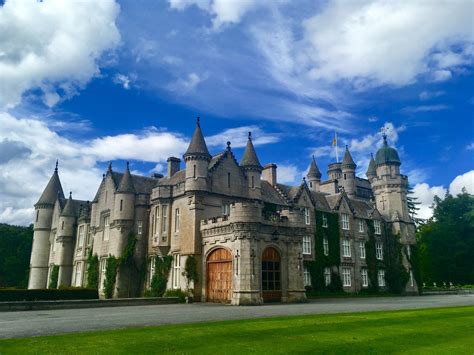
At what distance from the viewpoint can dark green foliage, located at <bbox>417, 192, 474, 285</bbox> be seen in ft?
210

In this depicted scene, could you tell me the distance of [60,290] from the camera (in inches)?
1309

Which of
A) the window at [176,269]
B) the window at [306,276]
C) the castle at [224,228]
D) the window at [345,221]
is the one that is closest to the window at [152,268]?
the castle at [224,228]

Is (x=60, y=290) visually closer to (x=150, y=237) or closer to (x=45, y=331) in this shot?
(x=150, y=237)

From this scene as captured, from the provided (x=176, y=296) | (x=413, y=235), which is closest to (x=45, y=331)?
(x=176, y=296)

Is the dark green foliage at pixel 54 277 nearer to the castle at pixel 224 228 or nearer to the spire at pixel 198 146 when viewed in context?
the castle at pixel 224 228

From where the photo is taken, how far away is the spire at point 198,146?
118ft

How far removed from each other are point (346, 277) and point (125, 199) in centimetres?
2416

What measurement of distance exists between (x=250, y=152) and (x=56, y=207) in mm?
28109

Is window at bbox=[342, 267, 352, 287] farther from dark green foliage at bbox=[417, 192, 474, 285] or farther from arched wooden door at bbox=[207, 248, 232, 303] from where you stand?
dark green foliage at bbox=[417, 192, 474, 285]

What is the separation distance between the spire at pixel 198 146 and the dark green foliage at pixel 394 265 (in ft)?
88.3

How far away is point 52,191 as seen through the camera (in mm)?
55250

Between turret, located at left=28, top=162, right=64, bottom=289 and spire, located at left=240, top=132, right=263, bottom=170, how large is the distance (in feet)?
91.4

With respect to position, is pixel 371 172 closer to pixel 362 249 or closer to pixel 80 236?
pixel 362 249

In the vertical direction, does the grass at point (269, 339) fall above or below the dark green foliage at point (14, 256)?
below
